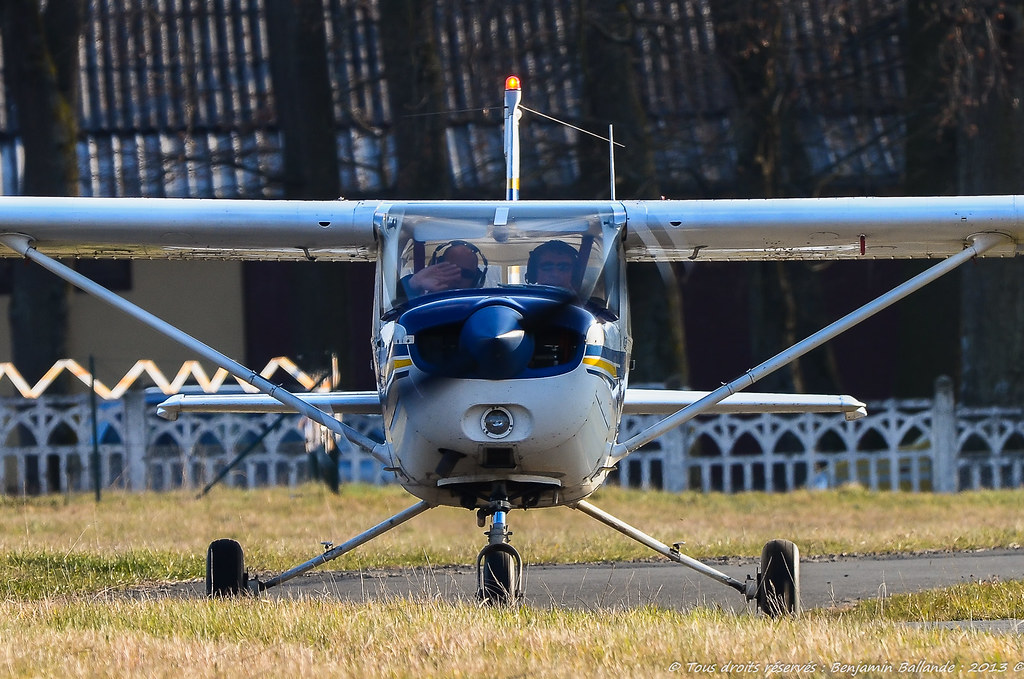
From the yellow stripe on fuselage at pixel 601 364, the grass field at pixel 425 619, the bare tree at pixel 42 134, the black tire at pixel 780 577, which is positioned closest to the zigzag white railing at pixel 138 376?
the bare tree at pixel 42 134

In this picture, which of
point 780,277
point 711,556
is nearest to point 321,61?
point 780,277

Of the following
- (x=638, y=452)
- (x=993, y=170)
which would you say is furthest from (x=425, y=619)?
(x=993, y=170)

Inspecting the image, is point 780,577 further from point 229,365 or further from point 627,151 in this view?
point 627,151

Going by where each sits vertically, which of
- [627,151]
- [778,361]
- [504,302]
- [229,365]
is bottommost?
[778,361]

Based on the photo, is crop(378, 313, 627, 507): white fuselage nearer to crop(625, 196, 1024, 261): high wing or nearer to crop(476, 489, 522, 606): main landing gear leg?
crop(476, 489, 522, 606): main landing gear leg

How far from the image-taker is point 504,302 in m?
6.36

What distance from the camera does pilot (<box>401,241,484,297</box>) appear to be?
274 inches

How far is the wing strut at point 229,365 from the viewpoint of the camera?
24.5 ft

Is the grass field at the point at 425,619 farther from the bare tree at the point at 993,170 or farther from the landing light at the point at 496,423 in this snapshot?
the bare tree at the point at 993,170

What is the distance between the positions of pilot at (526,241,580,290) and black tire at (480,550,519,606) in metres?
1.28

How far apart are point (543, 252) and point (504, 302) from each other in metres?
0.85

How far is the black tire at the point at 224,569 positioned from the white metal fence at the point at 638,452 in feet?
27.1

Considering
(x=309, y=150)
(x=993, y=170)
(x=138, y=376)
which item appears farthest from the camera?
(x=138, y=376)

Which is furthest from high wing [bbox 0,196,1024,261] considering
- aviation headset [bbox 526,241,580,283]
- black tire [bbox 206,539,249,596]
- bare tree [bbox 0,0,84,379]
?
bare tree [bbox 0,0,84,379]
